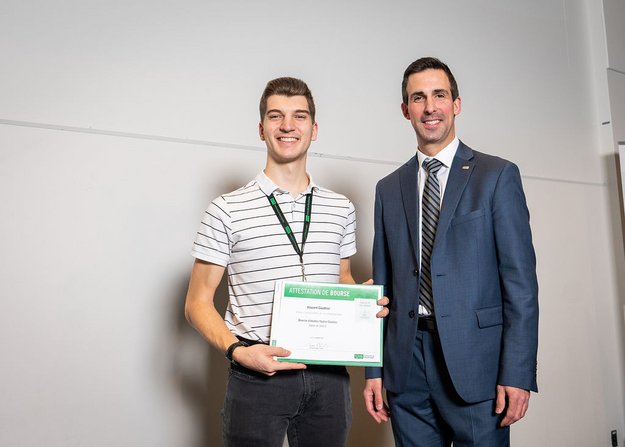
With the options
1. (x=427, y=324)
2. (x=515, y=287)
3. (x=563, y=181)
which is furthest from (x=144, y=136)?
(x=563, y=181)

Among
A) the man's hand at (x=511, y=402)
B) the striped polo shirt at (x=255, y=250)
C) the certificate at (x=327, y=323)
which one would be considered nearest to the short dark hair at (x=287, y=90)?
the striped polo shirt at (x=255, y=250)

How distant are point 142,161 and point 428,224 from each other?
1.37m

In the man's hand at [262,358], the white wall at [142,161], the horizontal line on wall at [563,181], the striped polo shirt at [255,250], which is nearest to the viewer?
the man's hand at [262,358]

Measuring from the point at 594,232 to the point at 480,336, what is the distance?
3061 mm

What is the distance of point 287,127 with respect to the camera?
179 centimetres

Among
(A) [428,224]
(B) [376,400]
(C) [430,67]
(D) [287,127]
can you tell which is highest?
(C) [430,67]

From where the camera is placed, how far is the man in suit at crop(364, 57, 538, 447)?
1634 millimetres

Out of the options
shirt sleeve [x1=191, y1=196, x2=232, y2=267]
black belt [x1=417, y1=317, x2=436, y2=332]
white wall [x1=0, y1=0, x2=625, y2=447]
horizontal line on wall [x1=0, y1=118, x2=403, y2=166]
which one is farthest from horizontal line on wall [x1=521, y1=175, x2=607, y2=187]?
shirt sleeve [x1=191, y1=196, x2=232, y2=267]

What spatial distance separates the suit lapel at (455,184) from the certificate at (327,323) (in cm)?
30

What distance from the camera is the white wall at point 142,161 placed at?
2178 mm

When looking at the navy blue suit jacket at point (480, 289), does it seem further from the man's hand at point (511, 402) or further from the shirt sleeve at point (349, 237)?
the shirt sleeve at point (349, 237)

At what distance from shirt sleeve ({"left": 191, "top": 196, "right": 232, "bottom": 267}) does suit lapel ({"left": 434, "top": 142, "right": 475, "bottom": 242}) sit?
696 mm

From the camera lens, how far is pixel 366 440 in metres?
2.94

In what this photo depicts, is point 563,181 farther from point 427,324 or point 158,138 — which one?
point 158,138
